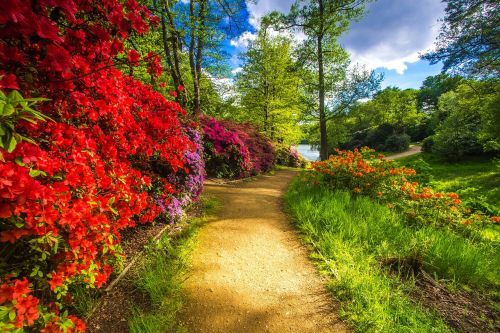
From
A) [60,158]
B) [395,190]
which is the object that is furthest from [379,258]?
[60,158]

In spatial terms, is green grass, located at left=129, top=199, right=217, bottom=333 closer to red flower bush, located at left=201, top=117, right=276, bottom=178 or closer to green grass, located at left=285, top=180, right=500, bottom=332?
green grass, located at left=285, top=180, right=500, bottom=332

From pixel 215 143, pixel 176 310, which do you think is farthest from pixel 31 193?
pixel 215 143

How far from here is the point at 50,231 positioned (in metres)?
1.38

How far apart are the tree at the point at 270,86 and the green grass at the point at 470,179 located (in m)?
6.88

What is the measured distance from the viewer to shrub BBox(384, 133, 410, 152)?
83.8 ft

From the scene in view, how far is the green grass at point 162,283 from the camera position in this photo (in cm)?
198

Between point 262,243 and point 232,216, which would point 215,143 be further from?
point 262,243

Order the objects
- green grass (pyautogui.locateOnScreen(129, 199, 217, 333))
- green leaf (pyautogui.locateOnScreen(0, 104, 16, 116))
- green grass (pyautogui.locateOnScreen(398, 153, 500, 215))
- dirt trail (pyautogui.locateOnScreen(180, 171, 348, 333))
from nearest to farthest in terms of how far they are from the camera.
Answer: green leaf (pyautogui.locateOnScreen(0, 104, 16, 116)), green grass (pyautogui.locateOnScreen(129, 199, 217, 333)), dirt trail (pyautogui.locateOnScreen(180, 171, 348, 333)), green grass (pyautogui.locateOnScreen(398, 153, 500, 215))

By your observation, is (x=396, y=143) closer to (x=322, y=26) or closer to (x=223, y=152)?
(x=322, y=26)

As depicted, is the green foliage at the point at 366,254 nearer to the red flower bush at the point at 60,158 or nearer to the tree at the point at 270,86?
the red flower bush at the point at 60,158

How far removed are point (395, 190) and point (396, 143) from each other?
81.5 ft

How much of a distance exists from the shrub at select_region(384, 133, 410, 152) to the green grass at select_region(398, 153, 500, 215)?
9.36m

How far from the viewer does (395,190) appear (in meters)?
4.96

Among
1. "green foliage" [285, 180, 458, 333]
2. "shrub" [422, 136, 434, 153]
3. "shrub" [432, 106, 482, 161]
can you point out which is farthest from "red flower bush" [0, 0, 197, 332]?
"shrub" [422, 136, 434, 153]
